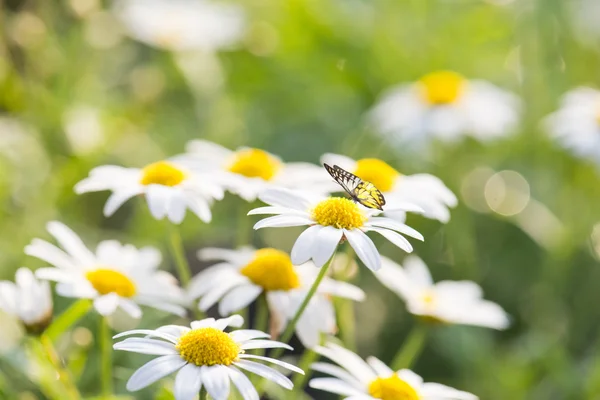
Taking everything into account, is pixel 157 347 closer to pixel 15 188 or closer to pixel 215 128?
pixel 15 188

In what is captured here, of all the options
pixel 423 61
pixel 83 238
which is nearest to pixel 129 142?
pixel 83 238

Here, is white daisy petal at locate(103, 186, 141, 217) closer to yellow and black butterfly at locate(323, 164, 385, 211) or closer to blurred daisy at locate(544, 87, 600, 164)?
yellow and black butterfly at locate(323, 164, 385, 211)

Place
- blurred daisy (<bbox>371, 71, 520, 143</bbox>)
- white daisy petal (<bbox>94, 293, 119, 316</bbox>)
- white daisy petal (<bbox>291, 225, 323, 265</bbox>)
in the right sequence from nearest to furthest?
white daisy petal (<bbox>291, 225, 323, 265</bbox>), white daisy petal (<bbox>94, 293, 119, 316</bbox>), blurred daisy (<bbox>371, 71, 520, 143</bbox>)

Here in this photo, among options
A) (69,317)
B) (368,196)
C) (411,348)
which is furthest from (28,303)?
(411,348)

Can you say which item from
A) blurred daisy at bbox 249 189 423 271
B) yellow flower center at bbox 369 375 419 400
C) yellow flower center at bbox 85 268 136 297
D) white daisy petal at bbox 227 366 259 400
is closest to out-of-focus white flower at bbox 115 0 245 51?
yellow flower center at bbox 85 268 136 297

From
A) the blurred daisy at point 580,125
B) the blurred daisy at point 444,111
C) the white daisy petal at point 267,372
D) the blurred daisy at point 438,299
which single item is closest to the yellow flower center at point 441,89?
the blurred daisy at point 444,111

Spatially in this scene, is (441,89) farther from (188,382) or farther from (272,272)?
(188,382)
